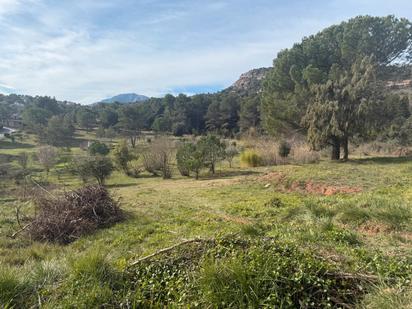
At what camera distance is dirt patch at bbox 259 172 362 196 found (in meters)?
8.91

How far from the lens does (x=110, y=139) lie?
162ft

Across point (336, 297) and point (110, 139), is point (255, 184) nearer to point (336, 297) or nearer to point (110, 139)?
point (336, 297)

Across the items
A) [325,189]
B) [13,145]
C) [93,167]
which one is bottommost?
[93,167]

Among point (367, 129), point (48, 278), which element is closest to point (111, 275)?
point (48, 278)

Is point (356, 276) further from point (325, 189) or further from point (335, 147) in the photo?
point (335, 147)

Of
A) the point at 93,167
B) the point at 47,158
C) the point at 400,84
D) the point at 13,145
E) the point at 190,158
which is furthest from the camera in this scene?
the point at 13,145

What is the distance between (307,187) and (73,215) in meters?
7.69

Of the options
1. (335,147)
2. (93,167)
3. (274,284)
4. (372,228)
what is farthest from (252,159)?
(274,284)

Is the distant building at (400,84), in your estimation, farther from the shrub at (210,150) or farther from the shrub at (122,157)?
the shrub at (122,157)

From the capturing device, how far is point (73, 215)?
669cm

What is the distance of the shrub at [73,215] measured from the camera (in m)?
6.08

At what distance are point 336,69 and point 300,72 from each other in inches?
133

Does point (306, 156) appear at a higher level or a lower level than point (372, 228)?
lower

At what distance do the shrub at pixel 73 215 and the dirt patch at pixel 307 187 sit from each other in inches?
251
